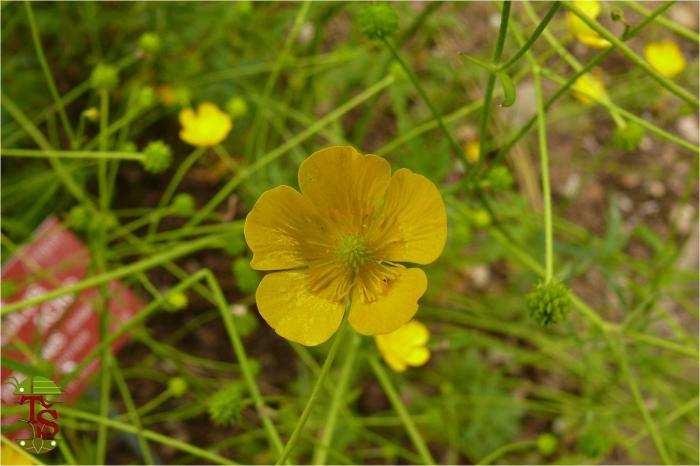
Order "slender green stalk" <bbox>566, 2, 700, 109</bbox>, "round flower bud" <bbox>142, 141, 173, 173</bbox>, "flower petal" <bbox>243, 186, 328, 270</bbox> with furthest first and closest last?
"round flower bud" <bbox>142, 141, 173, 173</bbox>
"flower petal" <bbox>243, 186, 328, 270</bbox>
"slender green stalk" <bbox>566, 2, 700, 109</bbox>

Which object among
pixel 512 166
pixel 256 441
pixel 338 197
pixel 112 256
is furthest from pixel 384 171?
pixel 512 166

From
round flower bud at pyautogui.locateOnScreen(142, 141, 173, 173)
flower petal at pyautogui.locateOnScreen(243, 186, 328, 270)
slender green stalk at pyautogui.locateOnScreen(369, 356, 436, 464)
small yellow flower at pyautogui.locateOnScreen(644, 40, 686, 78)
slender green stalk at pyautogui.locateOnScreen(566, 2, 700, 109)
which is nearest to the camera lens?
slender green stalk at pyautogui.locateOnScreen(566, 2, 700, 109)

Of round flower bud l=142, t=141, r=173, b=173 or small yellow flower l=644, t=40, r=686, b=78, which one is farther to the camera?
small yellow flower l=644, t=40, r=686, b=78

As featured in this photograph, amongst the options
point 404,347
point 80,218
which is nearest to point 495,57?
point 404,347

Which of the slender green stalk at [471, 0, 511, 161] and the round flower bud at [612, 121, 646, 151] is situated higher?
the round flower bud at [612, 121, 646, 151]

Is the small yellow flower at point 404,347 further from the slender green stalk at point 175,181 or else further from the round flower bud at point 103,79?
the round flower bud at point 103,79

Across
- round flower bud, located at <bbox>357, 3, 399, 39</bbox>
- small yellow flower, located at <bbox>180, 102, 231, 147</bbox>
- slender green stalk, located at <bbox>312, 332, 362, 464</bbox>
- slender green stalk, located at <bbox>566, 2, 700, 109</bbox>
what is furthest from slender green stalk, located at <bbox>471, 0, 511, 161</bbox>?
small yellow flower, located at <bbox>180, 102, 231, 147</bbox>

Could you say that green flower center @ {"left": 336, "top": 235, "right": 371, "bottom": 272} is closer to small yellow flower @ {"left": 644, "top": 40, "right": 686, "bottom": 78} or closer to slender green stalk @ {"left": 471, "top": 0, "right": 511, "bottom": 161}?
slender green stalk @ {"left": 471, "top": 0, "right": 511, "bottom": 161}
